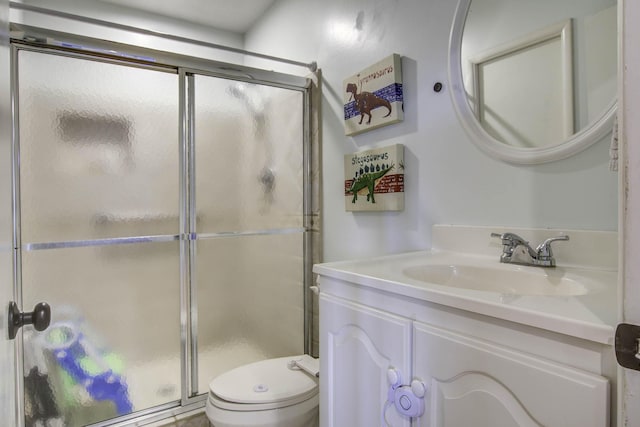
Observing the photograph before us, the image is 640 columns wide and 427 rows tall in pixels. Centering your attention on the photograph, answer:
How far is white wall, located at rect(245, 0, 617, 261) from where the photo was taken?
936 mm

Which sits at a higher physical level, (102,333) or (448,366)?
(448,366)

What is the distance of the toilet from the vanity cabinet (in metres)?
0.35

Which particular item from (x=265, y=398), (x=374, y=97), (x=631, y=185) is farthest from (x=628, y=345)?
(x=374, y=97)

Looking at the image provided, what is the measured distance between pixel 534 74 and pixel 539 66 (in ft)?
0.08

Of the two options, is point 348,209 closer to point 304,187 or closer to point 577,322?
point 304,187

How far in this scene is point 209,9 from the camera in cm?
251

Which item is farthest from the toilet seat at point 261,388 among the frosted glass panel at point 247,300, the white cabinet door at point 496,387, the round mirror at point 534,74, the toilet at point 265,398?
the round mirror at point 534,74

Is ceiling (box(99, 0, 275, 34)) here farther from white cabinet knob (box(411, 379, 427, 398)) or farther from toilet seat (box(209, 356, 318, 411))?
white cabinet knob (box(411, 379, 427, 398))

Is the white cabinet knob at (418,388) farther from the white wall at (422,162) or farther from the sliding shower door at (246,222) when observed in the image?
the sliding shower door at (246,222)

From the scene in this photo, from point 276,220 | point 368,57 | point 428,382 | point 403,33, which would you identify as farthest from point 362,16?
point 428,382

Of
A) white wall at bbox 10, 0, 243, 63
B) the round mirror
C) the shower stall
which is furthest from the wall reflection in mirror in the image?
Answer: white wall at bbox 10, 0, 243, 63

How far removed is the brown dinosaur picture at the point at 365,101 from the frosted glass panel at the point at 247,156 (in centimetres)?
44

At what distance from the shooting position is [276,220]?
189 cm

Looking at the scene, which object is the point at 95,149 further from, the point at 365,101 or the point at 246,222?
the point at 365,101
